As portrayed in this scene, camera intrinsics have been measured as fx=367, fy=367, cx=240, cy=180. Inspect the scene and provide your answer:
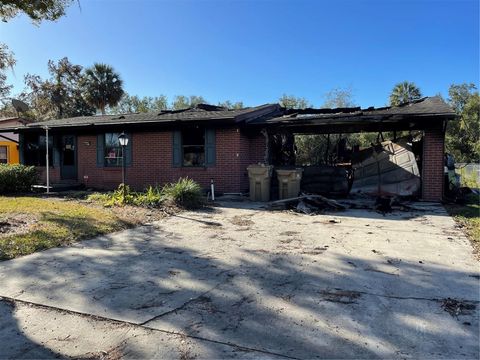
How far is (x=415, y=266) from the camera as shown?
4.82 metres

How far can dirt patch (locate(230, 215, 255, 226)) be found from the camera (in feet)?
26.2

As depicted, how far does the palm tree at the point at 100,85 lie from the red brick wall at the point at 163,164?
14.9 meters

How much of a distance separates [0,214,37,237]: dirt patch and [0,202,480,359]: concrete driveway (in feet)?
5.37

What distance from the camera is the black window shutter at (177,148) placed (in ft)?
45.2

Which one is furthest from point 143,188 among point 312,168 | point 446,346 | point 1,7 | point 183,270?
point 446,346

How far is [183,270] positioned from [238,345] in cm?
204

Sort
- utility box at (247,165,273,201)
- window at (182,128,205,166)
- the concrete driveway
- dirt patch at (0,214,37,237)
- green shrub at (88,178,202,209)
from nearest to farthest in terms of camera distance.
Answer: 1. the concrete driveway
2. dirt patch at (0,214,37,237)
3. green shrub at (88,178,202,209)
4. utility box at (247,165,273,201)
5. window at (182,128,205,166)

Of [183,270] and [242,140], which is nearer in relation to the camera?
[183,270]

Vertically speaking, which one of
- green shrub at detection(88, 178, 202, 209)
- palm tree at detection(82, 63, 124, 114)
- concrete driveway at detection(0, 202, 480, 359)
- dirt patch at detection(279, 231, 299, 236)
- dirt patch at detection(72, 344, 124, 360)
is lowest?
dirt patch at detection(72, 344, 124, 360)

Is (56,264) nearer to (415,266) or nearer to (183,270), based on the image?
(183,270)

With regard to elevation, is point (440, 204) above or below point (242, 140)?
below

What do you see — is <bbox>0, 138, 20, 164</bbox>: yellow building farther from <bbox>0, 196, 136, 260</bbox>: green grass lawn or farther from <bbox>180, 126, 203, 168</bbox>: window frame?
<bbox>0, 196, 136, 260</bbox>: green grass lawn

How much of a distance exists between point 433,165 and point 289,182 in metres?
4.41

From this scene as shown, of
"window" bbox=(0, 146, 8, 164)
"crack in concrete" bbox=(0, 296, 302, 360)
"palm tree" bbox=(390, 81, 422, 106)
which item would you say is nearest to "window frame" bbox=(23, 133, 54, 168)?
"window" bbox=(0, 146, 8, 164)
